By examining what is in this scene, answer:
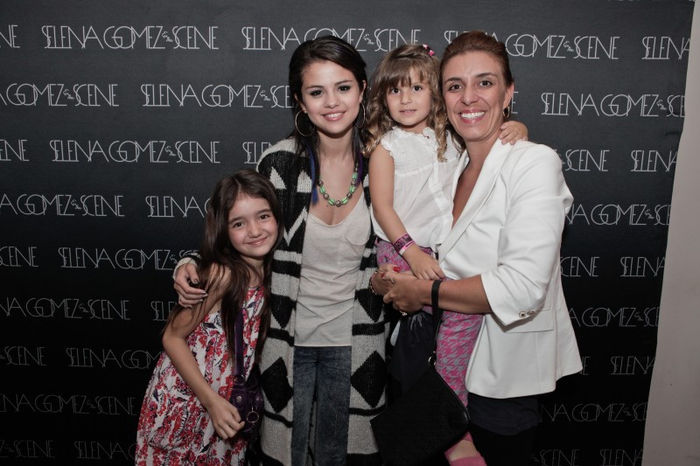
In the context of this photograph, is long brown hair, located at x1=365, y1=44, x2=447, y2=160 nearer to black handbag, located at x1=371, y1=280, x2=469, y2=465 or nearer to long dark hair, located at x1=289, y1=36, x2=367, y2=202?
long dark hair, located at x1=289, y1=36, x2=367, y2=202

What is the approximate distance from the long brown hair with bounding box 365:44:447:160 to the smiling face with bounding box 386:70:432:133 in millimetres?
12

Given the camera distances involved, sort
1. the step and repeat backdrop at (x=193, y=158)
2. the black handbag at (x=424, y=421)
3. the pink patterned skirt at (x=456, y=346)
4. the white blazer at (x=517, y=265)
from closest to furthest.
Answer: the white blazer at (x=517, y=265), the black handbag at (x=424, y=421), the pink patterned skirt at (x=456, y=346), the step and repeat backdrop at (x=193, y=158)

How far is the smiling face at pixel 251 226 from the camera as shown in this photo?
206cm

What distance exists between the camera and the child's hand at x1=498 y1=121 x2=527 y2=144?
178cm

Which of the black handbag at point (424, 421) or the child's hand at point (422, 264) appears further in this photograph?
the child's hand at point (422, 264)

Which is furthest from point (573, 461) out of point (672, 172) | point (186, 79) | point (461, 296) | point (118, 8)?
point (118, 8)

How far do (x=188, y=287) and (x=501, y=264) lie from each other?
3.41 feet

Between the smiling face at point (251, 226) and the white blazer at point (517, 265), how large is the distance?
2.12 feet

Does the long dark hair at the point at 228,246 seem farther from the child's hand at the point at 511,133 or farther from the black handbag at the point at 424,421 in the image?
the child's hand at the point at 511,133

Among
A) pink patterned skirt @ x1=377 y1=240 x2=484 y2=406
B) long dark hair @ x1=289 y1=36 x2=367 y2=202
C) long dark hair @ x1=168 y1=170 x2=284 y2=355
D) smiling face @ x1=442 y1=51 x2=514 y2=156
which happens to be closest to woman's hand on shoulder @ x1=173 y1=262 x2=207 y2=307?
long dark hair @ x1=168 y1=170 x2=284 y2=355

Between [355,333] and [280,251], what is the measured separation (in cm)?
43

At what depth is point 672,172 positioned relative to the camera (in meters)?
2.70

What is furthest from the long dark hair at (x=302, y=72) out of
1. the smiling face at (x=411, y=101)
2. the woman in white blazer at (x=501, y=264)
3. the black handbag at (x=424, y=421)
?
the black handbag at (x=424, y=421)

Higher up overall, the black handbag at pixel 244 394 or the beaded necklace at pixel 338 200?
the beaded necklace at pixel 338 200
